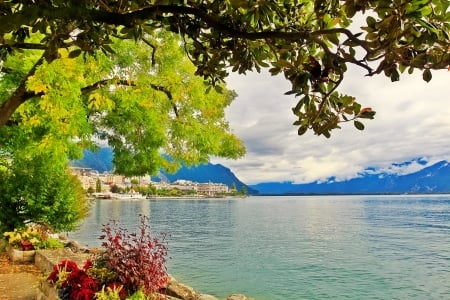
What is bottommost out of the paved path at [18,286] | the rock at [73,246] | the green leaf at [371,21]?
the rock at [73,246]

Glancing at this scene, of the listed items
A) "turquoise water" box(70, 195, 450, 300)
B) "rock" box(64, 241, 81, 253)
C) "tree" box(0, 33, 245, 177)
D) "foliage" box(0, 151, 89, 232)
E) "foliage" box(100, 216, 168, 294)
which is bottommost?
"turquoise water" box(70, 195, 450, 300)

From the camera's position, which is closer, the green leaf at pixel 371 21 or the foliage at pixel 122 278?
the green leaf at pixel 371 21

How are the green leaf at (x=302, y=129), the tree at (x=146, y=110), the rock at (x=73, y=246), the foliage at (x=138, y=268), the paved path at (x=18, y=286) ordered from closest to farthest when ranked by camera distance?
the green leaf at (x=302, y=129) → the foliage at (x=138, y=268) → the paved path at (x=18, y=286) → the tree at (x=146, y=110) → the rock at (x=73, y=246)

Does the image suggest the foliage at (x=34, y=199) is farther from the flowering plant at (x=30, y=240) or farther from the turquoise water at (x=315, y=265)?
the turquoise water at (x=315, y=265)

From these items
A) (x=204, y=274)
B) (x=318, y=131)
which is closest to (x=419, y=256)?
(x=204, y=274)

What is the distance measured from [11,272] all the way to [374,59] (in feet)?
39.9

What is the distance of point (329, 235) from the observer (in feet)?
143

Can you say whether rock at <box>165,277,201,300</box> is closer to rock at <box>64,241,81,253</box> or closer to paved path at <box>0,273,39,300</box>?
paved path at <box>0,273,39,300</box>

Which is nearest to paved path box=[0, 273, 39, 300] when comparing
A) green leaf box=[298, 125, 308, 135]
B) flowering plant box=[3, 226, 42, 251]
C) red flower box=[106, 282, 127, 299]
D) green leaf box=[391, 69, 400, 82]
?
flowering plant box=[3, 226, 42, 251]

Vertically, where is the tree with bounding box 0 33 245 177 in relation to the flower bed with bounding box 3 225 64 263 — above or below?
above

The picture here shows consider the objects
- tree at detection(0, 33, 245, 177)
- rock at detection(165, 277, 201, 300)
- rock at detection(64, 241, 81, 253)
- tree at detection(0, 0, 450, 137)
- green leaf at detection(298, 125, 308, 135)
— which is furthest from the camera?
rock at detection(64, 241, 81, 253)

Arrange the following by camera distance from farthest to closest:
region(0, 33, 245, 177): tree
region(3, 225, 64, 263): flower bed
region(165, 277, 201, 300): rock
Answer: region(3, 225, 64, 263): flower bed → region(165, 277, 201, 300): rock → region(0, 33, 245, 177): tree

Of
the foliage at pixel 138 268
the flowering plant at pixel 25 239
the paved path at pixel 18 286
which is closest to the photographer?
the foliage at pixel 138 268

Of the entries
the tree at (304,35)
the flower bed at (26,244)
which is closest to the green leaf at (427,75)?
the tree at (304,35)
